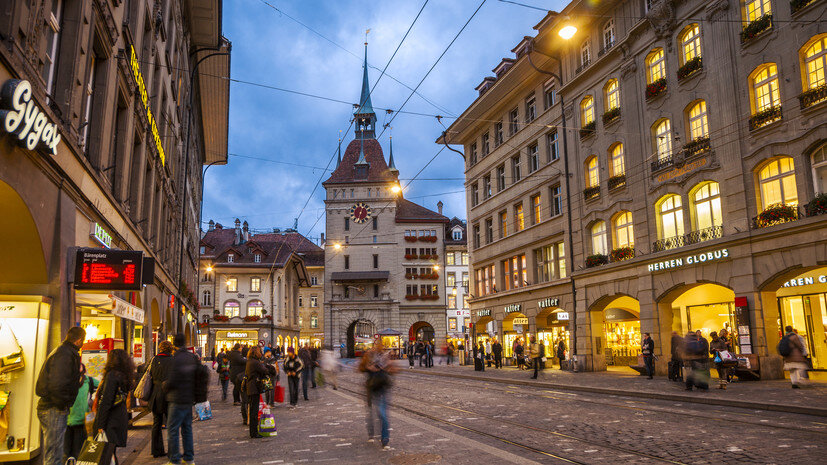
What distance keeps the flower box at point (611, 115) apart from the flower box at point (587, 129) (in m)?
1.07

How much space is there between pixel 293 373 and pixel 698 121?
16947mm

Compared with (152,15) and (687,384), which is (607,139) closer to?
(687,384)

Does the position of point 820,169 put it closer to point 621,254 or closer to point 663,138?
point 663,138

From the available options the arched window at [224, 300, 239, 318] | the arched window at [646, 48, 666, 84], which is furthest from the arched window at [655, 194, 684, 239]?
the arched window at [224, 300, 239, 318]

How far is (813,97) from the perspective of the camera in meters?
18.4

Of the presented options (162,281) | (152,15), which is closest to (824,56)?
(152,15)

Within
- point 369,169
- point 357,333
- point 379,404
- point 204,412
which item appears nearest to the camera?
point 379,404

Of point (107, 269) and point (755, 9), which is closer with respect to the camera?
point (107, 269)

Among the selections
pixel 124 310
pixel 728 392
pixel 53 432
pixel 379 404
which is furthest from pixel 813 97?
pixel 53 432

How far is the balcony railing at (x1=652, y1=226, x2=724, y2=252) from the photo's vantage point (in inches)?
865

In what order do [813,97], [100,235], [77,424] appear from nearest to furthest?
[77,424]
[100,235]
[813,97]

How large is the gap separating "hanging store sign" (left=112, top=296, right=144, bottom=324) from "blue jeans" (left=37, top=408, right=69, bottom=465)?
16.4 feet

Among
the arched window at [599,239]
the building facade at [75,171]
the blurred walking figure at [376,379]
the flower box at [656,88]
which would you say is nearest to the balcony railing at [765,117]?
the flower box at [656,88]

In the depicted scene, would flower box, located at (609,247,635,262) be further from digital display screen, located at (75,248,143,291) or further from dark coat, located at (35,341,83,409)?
dark coat, located at (35,341,83,409)
